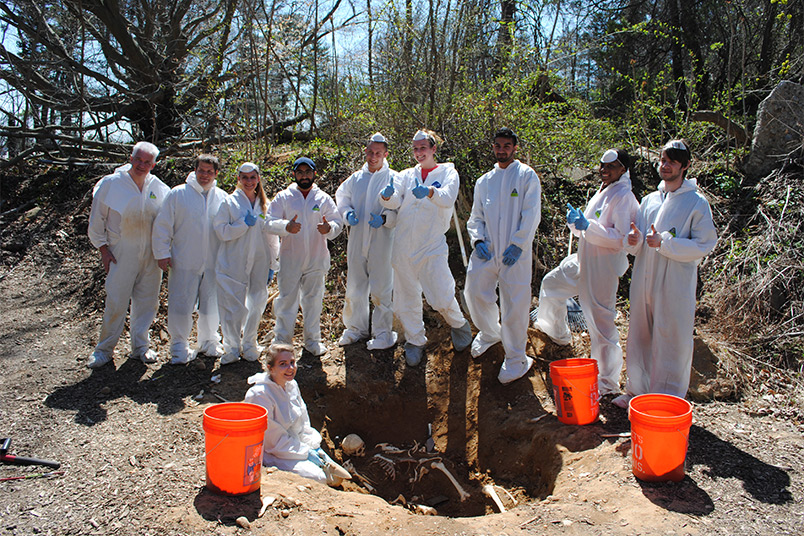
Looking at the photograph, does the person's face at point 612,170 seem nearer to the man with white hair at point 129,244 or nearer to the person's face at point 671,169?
the person's face at point 671,169

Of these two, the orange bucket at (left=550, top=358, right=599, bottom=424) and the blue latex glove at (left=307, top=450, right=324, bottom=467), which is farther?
the orange bucket at (left=550, top=358, right=599, bottom=424)

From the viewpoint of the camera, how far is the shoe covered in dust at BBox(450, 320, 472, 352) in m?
5.39

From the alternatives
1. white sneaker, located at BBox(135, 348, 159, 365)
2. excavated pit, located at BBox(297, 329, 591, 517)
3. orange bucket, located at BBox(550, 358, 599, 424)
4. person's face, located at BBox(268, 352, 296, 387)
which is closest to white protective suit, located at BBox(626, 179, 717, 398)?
orange bucket, located at BBox(550, 358, 599, 424)

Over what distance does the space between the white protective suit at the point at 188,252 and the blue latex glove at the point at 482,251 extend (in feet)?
7.97

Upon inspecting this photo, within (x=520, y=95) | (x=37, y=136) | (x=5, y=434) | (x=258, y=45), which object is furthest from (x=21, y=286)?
(x=520, y=95)

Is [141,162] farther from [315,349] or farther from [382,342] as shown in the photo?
[382,342]

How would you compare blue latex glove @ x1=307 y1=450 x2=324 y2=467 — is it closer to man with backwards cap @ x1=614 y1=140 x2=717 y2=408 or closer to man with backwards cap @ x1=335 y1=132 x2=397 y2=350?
man with backwards cap @ x1=335 y1=132 x2=397 y2=350

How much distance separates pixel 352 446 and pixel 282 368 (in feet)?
4.58

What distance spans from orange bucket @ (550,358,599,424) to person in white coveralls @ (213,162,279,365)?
2.73 meters

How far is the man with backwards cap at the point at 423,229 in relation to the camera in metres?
4.99

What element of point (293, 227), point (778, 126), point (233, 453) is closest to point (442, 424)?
point (293, 227)

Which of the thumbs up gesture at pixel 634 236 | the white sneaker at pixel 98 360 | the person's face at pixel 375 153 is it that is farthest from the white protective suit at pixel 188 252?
the thumbs up gesture at pixel 634 236

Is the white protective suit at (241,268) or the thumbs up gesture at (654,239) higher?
the thumbs up gesture at (654,239)

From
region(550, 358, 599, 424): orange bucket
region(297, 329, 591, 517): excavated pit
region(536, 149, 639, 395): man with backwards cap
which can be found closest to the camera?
region(550, 358, 599, 424): orange bucket
